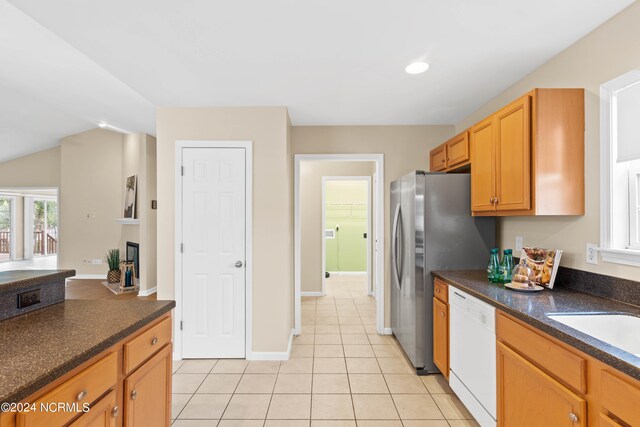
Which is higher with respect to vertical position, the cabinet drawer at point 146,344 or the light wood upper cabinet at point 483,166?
the light wood upper cabinet at point 483,166

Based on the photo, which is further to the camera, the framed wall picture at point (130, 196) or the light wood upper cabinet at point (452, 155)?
the framed wall picture at point (130, 196)

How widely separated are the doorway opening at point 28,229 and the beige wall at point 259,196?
25.3 ft

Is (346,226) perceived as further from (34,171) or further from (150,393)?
(34,171)

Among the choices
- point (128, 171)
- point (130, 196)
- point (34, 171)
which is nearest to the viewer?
point (130, 196)

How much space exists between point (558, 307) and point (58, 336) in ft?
7.36

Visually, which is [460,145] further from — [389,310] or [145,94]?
[145,94]

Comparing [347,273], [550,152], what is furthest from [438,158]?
[347,273]

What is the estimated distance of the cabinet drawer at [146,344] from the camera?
1283 mm

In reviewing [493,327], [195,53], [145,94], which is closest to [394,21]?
[195,53]

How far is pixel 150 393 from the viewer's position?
1.45 metres

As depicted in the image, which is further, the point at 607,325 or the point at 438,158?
the point at 438,158

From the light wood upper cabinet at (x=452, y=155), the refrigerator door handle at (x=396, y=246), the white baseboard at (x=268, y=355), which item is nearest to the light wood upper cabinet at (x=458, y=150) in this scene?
the light wood upper cabinet at (x=452, y=155)

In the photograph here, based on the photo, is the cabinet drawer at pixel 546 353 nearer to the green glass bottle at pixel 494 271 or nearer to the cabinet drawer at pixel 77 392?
the green glass bottle at pixel 494 271

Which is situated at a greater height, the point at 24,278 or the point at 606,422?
the point at 24,278
